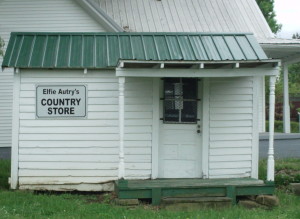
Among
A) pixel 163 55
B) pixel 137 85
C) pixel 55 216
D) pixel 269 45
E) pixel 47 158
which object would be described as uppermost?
pixel 269 45

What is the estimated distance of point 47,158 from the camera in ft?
29.3

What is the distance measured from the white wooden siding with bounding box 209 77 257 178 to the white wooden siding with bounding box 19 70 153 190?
4.42ft

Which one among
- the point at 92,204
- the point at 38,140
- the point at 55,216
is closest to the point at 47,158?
the point at 38,140

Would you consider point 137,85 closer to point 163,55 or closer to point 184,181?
point 163,55

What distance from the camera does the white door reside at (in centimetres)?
922

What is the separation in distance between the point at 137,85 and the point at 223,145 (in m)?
2.18

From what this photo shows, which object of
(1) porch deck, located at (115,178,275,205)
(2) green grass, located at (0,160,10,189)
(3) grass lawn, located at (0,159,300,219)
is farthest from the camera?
(2) green grass, located at (0,160,10,189)

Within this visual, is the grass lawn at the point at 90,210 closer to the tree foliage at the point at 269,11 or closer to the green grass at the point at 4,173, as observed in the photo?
the green grass at the point at 4,173

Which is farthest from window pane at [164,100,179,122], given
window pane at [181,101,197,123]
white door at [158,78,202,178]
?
window pane at [181,101,197,123]

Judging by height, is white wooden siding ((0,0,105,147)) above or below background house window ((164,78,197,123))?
above

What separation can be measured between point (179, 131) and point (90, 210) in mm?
2720

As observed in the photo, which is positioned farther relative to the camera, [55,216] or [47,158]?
[47,158]

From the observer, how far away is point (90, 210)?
7406mm

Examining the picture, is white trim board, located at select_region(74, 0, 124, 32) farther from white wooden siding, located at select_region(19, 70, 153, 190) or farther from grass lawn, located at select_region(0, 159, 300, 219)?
grass lawn, located at select_region(0, 159, 300, 219)
